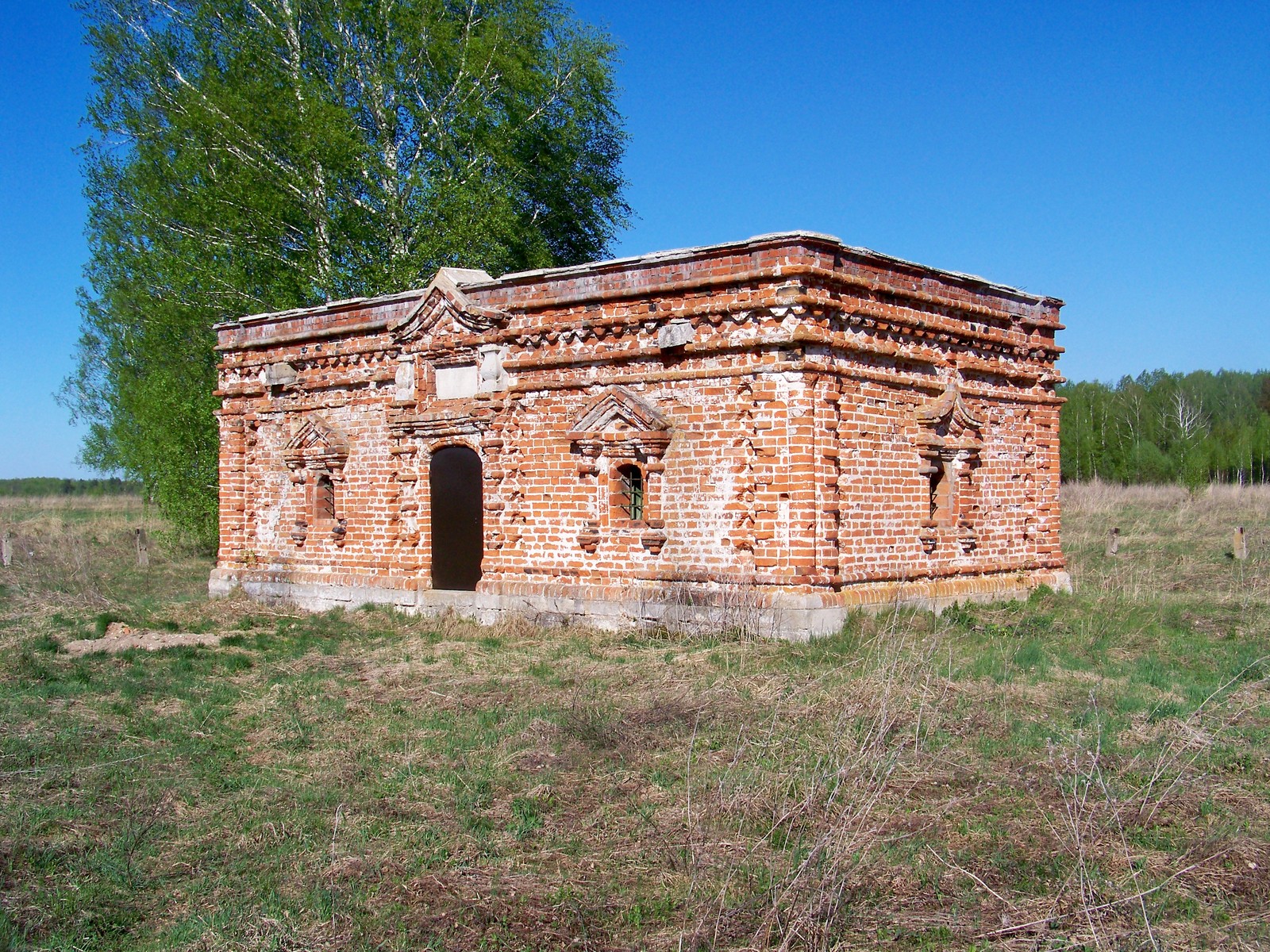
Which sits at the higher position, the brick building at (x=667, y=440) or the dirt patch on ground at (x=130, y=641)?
the brick building at (x=667, y=440)

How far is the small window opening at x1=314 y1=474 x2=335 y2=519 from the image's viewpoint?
1594 cm

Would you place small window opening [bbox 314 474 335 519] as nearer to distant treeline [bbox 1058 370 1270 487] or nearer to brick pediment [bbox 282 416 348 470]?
brick pediment [bbox 282 416 348 470]

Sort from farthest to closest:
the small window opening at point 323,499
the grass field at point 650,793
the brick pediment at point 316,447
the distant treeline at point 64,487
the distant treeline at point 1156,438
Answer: the distant treeline at point 64,487, the distant treeline at point 1156,438, the small window opening at point 323,499, the brick pediment at point 316,447, the grass field at point 650,793

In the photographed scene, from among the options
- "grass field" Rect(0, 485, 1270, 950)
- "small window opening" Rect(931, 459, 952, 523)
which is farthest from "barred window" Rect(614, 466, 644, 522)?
"small window opening" Rect(931, 459, 952, 523)

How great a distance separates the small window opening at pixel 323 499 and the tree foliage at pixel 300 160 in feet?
20.2

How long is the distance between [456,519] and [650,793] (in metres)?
8.50

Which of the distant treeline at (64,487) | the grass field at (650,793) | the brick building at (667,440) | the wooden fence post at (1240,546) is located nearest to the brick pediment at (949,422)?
the brick building at (667,440)

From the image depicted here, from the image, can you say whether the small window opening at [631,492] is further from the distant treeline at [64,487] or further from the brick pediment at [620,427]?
the distant treeline at [64,487]

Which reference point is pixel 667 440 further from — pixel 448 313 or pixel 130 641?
pixel 130 641

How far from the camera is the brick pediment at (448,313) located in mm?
13648

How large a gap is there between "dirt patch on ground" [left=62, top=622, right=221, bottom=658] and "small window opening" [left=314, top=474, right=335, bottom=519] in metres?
3.11

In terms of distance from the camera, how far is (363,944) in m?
4.39

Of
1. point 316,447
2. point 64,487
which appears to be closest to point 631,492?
point 316,447

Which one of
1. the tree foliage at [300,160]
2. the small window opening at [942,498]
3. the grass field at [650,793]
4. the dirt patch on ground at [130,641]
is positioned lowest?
the grass field at [650,793]
